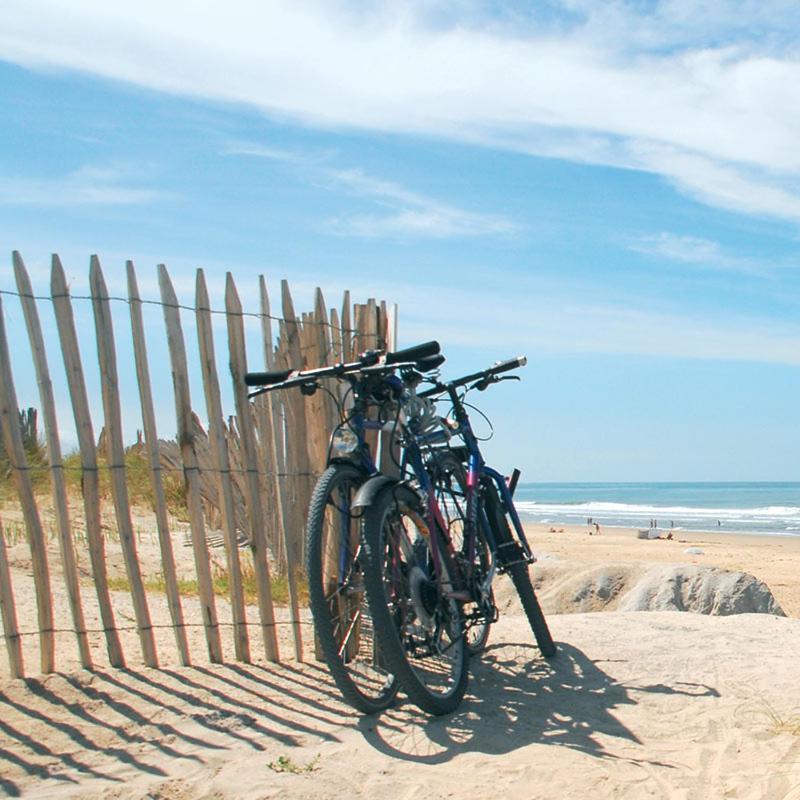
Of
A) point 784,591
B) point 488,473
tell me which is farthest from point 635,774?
A: point 784,591

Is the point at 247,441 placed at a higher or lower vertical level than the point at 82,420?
lower

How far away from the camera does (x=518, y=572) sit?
17.5ft

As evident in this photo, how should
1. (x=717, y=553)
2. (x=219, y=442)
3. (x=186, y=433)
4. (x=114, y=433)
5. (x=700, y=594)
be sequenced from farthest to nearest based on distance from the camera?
(x=717, y=553) < (x=700, y=594) < (x=219, y=442) < (x=186, y=433) < (x=114, y=433)

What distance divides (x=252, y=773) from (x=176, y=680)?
115cm

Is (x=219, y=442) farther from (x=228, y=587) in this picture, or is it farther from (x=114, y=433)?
(x=228, y=587)

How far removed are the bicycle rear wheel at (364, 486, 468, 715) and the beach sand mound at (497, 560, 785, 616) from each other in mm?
4241

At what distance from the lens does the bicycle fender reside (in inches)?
162

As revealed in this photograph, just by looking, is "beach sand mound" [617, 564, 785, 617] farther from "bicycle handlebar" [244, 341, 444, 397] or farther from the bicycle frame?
"bicycle handlebar" [244, 341, 444, 397]

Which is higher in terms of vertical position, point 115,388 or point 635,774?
point 115,388

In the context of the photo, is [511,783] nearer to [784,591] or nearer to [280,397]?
[280,397]

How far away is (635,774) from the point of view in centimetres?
371

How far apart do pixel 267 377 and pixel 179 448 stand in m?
0.61

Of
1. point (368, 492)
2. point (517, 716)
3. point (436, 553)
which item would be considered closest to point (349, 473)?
point (368, 492)

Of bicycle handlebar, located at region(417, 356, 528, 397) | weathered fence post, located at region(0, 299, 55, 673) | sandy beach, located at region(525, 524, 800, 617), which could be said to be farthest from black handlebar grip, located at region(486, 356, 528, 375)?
sandy beach, located at region(525, 524, 800, 617)
